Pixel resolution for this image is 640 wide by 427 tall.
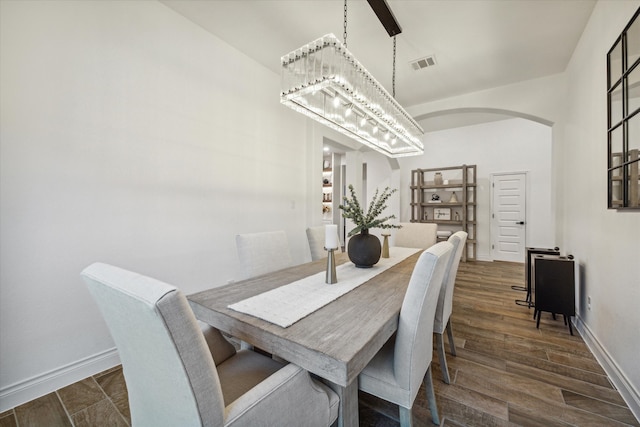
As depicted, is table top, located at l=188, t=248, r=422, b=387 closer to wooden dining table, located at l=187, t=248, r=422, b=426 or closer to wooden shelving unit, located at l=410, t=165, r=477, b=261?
wooden dining table, located at l=187, t=248, r=422, b=426

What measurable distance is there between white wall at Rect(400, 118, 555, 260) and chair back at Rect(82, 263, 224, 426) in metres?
6.53

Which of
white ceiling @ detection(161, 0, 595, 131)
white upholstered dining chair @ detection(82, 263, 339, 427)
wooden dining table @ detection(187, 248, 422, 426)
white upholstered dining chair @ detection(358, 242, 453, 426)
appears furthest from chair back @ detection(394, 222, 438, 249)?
white upholstered dining chair @ detection(82, 263, 339, 427)

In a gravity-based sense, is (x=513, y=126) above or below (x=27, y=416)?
above

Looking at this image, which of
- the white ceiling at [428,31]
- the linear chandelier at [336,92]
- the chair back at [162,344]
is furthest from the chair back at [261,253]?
the white ceiling at [428,31]

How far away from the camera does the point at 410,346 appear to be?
1.11 m

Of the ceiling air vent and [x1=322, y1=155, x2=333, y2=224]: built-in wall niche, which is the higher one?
the ceiling air vent

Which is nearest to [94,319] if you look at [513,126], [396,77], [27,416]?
[27,416]

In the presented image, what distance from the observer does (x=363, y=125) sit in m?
2.58

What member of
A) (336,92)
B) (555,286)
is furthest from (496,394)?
(336,92)

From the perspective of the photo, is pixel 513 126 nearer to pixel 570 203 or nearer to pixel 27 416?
pixel 570 203

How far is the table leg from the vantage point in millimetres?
1016

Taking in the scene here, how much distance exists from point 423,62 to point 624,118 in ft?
6.22

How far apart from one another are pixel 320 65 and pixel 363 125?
0.90 meters

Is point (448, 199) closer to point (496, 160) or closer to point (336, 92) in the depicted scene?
point (496, 160)
